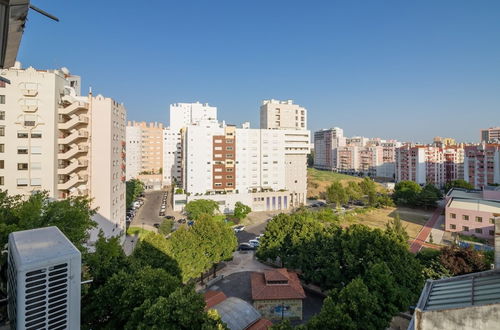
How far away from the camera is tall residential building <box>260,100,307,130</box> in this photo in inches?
2249

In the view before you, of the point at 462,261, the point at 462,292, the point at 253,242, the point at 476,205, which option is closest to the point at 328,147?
the point at 476,205

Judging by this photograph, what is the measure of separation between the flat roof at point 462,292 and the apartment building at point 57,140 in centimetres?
2440

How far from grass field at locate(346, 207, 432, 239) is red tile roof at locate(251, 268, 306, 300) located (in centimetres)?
2366

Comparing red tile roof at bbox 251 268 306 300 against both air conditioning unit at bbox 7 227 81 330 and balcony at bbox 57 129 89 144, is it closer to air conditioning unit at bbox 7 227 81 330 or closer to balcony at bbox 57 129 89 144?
air conditioning unit at bbox 7 227 81 330

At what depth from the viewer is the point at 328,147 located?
123688mm

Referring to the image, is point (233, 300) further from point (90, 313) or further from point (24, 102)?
point (24, 102)

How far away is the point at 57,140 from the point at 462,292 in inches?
1023

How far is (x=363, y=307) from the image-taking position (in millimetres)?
11195

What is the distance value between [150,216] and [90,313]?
34.6 m

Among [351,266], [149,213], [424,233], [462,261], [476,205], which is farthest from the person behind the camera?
[149,213]

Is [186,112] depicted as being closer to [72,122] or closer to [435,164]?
[72,122]

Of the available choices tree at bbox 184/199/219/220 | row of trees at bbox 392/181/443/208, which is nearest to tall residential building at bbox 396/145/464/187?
row of trees at bbox 392/181/443/208

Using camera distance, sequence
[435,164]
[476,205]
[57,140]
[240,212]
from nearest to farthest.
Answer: [57,140] → [476,205] → [240,212] → [435,164]

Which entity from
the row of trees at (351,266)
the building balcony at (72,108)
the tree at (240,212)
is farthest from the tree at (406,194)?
the building balcony at (72,108)
